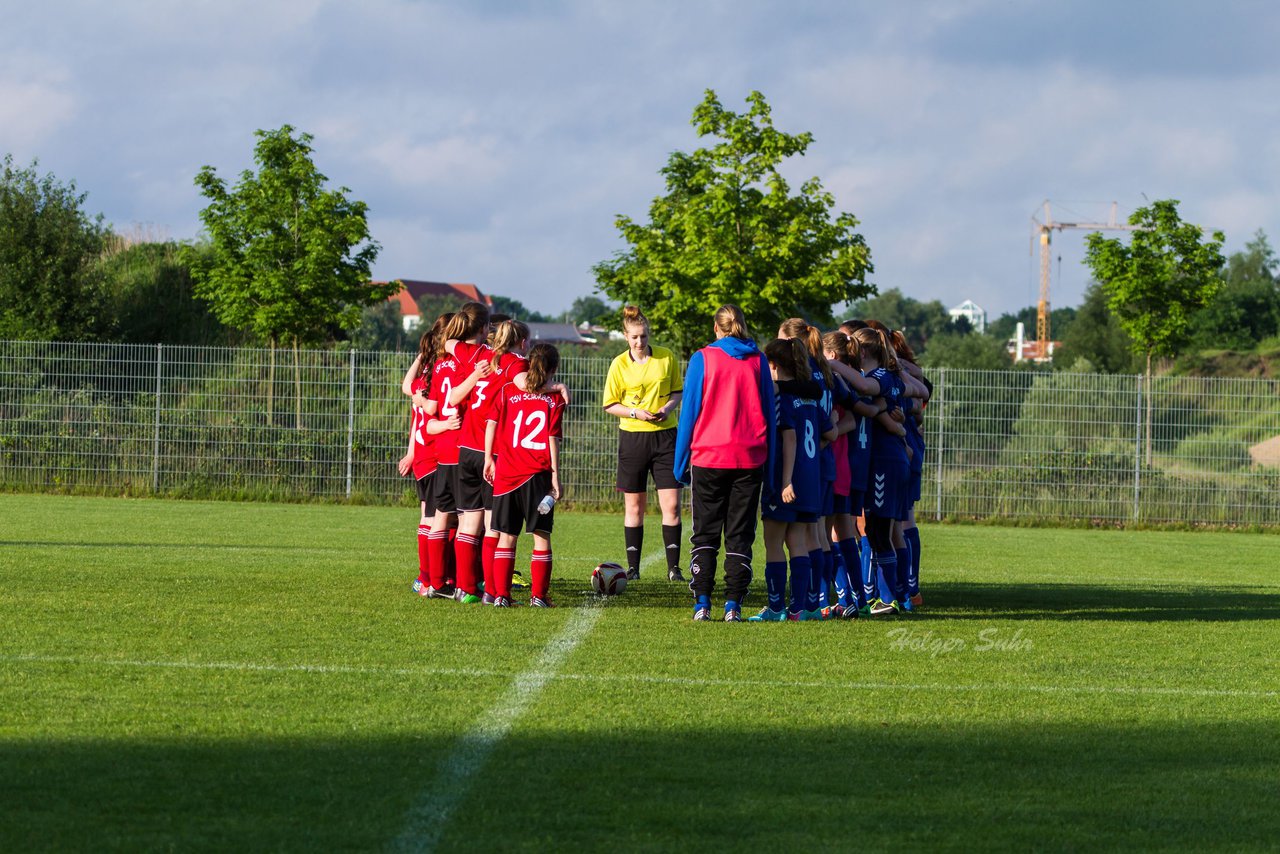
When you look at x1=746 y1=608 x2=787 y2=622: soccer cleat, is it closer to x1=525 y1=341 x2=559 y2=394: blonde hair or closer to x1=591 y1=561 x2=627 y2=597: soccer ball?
x1=591 y1=561 x2=627 y2=597: soccer ball

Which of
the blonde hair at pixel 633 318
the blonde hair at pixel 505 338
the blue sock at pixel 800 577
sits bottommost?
the blue sock at pixel 800 577

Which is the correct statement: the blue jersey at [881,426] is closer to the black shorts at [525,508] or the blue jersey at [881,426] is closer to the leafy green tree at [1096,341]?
the black shorts at [525,508]

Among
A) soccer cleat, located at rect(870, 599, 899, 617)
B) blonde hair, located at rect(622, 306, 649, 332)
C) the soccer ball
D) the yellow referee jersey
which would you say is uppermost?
blonde hair, located at rect(622, 306, 649, 332)

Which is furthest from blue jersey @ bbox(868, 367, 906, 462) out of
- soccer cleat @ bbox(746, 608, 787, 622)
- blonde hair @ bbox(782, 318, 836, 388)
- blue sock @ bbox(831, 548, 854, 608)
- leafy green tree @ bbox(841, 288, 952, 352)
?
leafy green tree @ bbox(841, 288, 952, 352)

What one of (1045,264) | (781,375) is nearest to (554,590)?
(781,375)

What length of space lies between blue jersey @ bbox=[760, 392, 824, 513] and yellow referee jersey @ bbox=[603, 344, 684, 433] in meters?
2.23

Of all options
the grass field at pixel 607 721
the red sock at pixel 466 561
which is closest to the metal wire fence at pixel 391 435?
the grass field at pixel 607 721

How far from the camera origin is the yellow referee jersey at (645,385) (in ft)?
35.8

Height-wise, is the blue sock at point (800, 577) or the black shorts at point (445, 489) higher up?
the black shorts at point (445, 489)

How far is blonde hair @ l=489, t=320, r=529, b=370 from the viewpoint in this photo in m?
9.16

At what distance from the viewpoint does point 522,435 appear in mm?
8953

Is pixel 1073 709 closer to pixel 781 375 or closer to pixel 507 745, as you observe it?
pixel 507 745

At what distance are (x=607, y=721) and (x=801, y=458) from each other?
3.41 metres

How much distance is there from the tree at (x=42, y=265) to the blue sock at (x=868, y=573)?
75.2 ft
